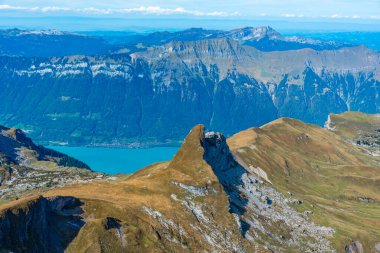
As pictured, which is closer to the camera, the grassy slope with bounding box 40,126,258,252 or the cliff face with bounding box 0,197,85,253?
the cliff face with bounding box 0,197,85,253

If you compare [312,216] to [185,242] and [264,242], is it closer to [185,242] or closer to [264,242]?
[264,242]

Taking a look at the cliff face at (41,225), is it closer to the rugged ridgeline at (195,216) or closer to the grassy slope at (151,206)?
the rugged ridgeline at (195,216)

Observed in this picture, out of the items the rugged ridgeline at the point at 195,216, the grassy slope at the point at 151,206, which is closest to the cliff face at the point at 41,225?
the rugged ridgeline at the point at 195,216

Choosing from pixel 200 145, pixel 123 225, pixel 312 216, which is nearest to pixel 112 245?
pixel 123 225

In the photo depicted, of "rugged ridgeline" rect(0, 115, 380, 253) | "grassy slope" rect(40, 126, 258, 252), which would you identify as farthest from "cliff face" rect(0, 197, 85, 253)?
"grassy slope" rect(40, 126, 258, 252)

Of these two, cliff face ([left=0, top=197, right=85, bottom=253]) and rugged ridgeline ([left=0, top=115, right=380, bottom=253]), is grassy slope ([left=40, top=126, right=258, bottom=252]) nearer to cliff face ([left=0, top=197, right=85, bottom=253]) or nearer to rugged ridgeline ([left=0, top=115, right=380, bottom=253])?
rugged ridgeline ([left=0, top=115, right=380, bottom=253])

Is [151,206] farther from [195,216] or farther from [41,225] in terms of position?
[41,225]

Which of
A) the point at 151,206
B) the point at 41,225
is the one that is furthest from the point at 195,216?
the point at 41,225

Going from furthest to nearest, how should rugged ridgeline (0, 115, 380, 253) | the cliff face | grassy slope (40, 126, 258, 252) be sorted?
grassy slope (40, 126, 258, 252) < rugged ridgeline (0, 115, 380, 253) < the cliff face

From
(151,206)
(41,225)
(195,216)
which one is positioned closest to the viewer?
(41,225)
